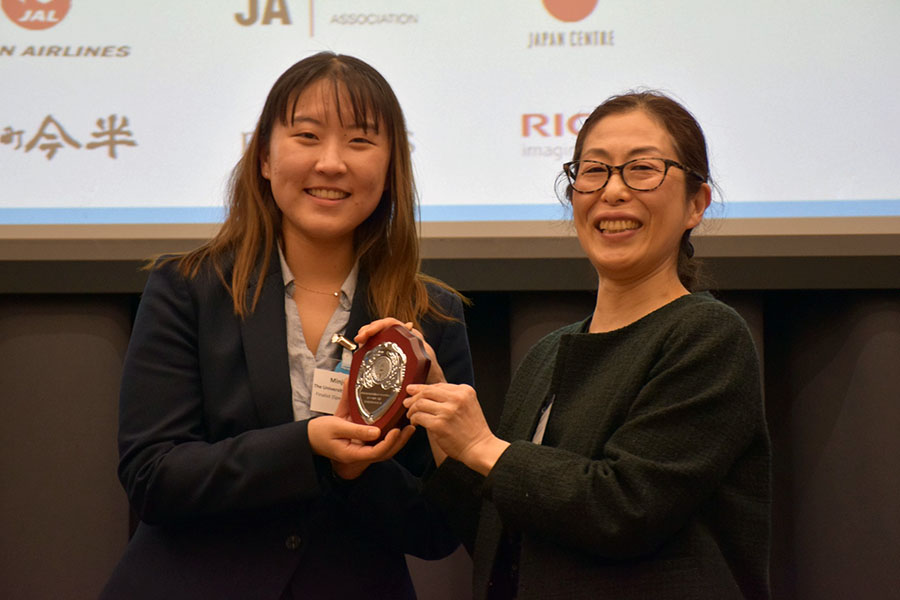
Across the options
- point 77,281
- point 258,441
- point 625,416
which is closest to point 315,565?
point 258,441

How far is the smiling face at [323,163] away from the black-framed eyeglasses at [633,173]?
1.23ft

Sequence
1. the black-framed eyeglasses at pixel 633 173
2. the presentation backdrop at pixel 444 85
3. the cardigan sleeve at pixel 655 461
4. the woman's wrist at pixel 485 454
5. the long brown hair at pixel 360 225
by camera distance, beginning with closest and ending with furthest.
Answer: the cardigan sleeve at pixel 655 461, the woman's wrist at pixel 485 454, the black-framed eyeglasses at pixel 633 173, the long brown hair at pixel 360 225, the presentation backdrop at pixel 444 85

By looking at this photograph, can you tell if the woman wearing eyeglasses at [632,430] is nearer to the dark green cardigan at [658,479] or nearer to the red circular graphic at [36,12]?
the dark green cardigan at [658,479]

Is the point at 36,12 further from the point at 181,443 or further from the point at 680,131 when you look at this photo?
the point at 680,131

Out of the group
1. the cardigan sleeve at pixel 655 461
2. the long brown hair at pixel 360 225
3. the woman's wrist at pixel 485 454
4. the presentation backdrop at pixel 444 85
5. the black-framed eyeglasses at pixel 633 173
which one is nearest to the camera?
the cardigan sleeve at pixel 655 461

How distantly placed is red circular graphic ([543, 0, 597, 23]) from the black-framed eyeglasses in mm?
1405

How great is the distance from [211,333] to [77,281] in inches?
54.4

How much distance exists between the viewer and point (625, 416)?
1247mm

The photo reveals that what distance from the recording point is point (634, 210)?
137cm

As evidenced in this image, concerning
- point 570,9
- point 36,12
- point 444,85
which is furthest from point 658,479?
point 36,12

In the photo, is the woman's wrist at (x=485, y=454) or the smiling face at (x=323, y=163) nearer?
the woman's wrist at (x=485, y=454)

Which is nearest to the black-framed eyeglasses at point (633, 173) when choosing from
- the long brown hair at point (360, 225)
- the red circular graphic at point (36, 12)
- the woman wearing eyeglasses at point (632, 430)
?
the woman wearing eyeglasses at point (632, 430)

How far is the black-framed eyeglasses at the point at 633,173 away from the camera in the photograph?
1.37 metres

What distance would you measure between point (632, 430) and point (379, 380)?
39cm
